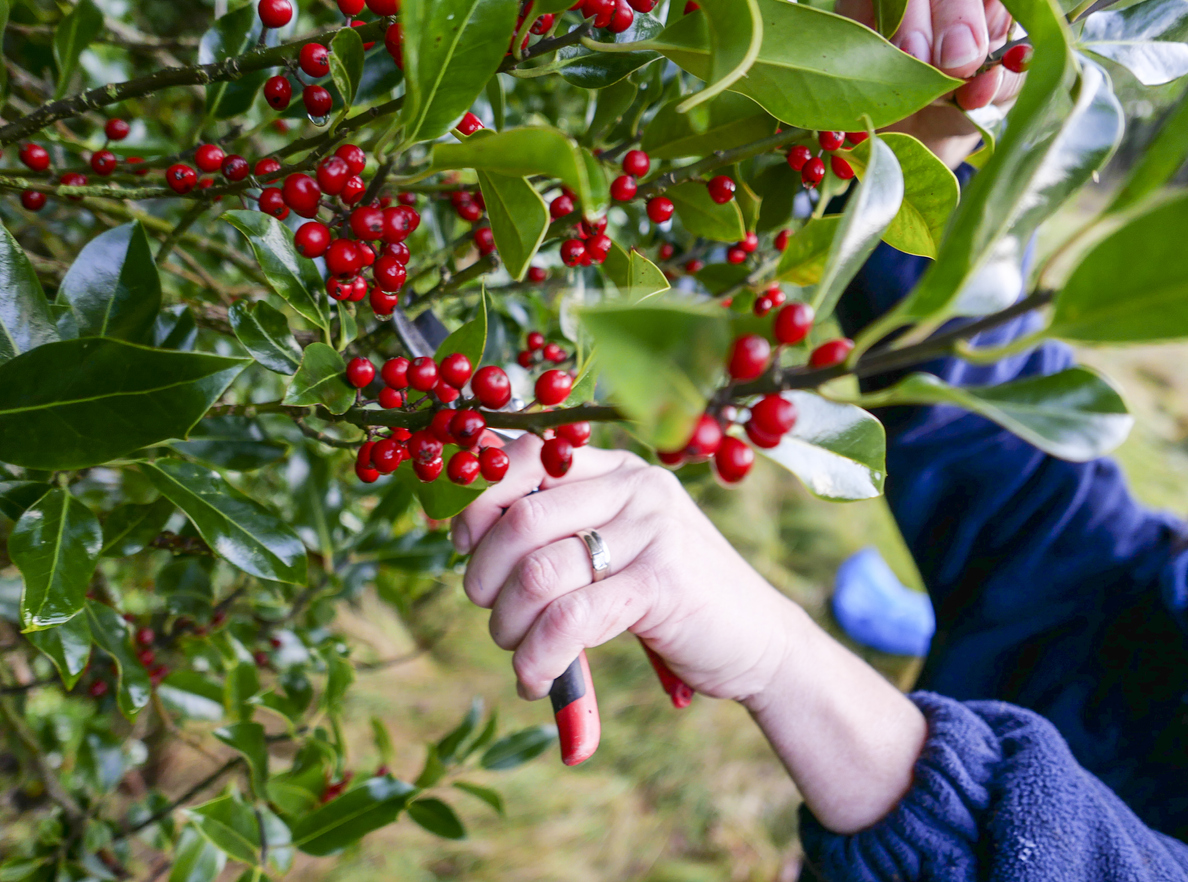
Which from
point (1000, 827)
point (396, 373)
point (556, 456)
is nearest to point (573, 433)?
point (556, 456)

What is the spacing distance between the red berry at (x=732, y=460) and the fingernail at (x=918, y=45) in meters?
0.43

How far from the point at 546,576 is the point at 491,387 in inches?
9.0

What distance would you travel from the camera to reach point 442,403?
1.45ft

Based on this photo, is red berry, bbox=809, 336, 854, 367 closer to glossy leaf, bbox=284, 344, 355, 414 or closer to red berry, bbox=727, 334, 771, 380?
red berry, bbox=727, 334, 771, 380

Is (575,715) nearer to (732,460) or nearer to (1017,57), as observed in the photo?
(732,460)

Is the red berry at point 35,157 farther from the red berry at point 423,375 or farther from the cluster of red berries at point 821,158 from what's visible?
the cluster of red berries at point 821,158

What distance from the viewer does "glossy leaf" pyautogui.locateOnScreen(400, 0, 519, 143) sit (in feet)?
1.18

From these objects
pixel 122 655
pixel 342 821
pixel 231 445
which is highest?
pixel 231 445

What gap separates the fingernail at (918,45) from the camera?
56 centimetres

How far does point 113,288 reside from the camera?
1.53 feet

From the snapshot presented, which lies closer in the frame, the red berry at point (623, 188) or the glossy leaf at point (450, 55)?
the glossy leaf at point (450, 55)

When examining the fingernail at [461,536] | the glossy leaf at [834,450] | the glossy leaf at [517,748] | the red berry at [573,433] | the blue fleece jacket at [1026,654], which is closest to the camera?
the glossy leaf at [834,450]

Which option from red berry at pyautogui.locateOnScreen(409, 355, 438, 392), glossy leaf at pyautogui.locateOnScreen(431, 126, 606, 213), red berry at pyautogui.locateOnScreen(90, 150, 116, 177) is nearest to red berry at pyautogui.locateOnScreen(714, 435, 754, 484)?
glossy leaf at pyautogui.locateOnScreen(431, 126, 606, 213)

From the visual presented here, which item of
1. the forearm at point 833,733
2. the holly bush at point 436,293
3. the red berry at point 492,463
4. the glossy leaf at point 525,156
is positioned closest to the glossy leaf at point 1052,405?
the holly bush at point 436,293
